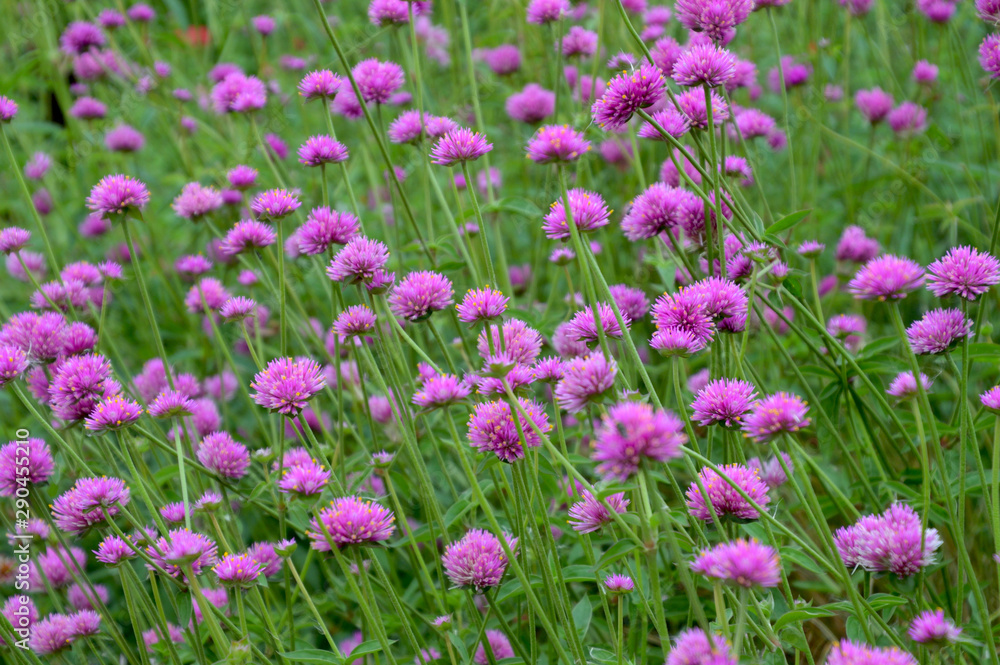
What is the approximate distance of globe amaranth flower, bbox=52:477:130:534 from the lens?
1.60m

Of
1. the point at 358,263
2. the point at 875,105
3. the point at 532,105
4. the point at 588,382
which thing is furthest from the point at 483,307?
the point at 875,105

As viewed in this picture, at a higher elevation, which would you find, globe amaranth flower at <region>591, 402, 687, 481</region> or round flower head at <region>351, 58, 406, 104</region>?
round flower head at <region>351, 58, 406, 104</region>

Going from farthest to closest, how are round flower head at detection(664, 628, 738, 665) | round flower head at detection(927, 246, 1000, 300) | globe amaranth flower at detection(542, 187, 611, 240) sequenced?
globe amaranth flower at detection(542, 187, 611, 240)
round flower head at detection(927, 246, 1000, 300)
round flower head at detection(664, 628, 738, 665)

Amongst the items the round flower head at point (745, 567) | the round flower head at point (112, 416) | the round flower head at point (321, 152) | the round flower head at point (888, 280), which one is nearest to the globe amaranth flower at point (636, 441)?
the round flower head at point (745, 567)

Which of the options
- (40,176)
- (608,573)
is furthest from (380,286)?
(40,176)

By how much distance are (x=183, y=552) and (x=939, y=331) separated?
1.40 m

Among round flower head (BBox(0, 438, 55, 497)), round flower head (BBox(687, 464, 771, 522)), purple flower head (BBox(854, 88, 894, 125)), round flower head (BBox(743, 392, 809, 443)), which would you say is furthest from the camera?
purple flower head (BBox(854, 88, 894, 125))

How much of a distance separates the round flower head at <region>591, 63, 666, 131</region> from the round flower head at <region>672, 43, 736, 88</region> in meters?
0.09

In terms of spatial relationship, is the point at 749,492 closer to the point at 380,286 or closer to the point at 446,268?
the point at 380,286

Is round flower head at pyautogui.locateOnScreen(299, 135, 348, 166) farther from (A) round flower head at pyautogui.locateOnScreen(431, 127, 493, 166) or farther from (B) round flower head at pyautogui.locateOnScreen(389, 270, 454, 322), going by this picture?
(B) round flower head at pyautogui.locateOnScreen(389, 270, 454, 322)

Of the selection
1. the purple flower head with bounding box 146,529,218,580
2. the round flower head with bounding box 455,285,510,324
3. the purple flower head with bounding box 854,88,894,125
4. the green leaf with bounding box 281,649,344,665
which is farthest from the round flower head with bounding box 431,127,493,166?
the purple flower head with bounding box 854,88,894,125

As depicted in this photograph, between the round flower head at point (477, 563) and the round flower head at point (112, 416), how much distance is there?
2.22ft

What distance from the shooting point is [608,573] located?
1725mm

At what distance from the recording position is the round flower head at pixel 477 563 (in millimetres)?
1446
